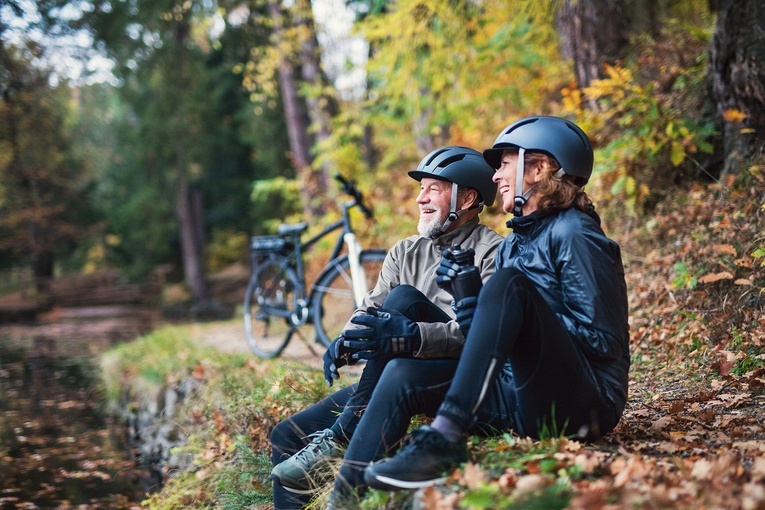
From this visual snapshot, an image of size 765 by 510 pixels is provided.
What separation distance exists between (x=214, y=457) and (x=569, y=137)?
2927 millimetres

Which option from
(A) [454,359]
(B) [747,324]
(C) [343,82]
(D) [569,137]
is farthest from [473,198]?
(C) [343,82]

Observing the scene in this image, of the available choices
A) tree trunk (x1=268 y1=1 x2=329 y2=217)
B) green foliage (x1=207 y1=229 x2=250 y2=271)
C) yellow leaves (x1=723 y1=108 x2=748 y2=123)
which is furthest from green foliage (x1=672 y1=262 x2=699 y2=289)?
green foliage (x1=207 y1=229 x2=250 y2=271)

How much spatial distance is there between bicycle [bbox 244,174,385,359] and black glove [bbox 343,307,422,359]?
2.73 meters

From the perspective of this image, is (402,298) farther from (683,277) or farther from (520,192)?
(683,277)

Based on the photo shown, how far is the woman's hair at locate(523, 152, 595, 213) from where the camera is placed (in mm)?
2896

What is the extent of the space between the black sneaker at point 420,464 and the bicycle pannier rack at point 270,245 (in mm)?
4906

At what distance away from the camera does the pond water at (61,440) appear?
5.32 m

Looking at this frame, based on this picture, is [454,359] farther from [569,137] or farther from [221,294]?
[221,294]

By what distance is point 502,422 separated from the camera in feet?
9.66

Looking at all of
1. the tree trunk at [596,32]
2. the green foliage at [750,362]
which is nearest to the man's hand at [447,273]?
the green foliage at [750,362]

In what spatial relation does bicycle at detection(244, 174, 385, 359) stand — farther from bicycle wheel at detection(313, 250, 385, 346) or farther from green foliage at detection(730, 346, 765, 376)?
green foliage at detection(730, 346, 765, 376)

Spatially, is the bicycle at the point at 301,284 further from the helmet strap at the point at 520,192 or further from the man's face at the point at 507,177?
the helmet strap at the point at 520,192

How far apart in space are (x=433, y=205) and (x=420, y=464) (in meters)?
1.49

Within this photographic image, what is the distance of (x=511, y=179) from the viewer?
10.1ft
